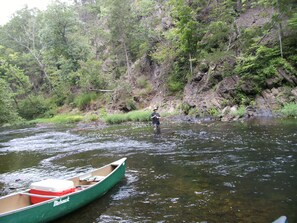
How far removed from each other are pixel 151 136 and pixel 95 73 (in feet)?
79.6

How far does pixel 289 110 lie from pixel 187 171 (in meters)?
13.3

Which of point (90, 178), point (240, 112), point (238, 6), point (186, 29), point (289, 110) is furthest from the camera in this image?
point (238, 6)

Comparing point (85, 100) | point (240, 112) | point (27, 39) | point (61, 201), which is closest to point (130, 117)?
point (240, 112)

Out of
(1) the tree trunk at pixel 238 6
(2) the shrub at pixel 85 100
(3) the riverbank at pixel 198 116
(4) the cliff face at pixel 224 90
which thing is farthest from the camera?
(2) the shrub at pixel 85 100

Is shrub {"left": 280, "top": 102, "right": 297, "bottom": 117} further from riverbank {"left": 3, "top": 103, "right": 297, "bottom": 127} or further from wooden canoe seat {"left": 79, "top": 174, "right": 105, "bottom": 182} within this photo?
wooden canoe seat {"left": 79, "top": 174, "right": 105, "bottom": 182}

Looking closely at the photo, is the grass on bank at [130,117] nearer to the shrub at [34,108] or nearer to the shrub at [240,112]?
the shrub at [240,112]

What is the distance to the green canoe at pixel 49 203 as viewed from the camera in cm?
643

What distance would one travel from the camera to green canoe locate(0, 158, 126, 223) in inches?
253

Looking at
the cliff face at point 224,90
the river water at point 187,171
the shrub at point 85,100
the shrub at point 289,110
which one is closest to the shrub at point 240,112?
the cliff face at point 224,90

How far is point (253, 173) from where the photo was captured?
10.1 m

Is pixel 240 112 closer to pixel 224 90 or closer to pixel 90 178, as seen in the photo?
pixel 224 90

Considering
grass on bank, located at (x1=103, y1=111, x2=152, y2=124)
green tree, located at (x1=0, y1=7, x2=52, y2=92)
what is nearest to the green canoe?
grass on bank, located at (x1=103, y1=111, x2=152, y2=124)

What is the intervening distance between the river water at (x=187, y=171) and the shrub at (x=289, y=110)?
1.46 metres

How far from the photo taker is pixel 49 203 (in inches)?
273
